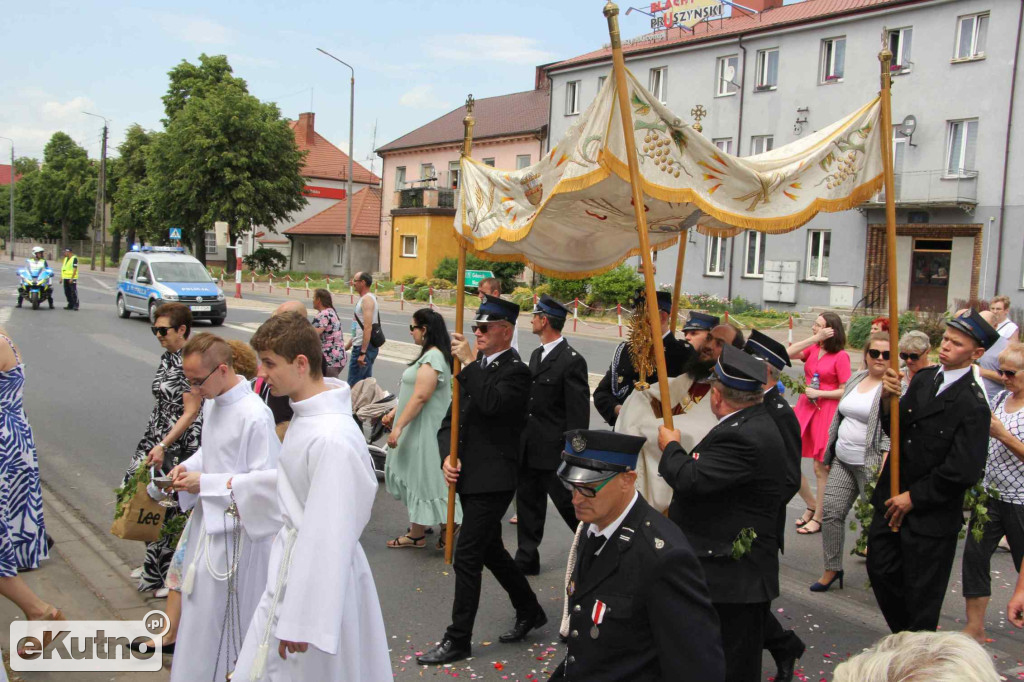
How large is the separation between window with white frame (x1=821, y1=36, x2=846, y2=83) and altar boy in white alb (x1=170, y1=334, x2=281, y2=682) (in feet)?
100

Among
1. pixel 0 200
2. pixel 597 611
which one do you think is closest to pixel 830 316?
pixel 597 611

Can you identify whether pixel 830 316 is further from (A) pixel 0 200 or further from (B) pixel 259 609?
(A) pixel 0 200

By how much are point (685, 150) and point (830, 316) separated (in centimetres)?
333

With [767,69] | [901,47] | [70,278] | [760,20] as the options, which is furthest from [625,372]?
[760,20]

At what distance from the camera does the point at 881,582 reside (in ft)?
14.9

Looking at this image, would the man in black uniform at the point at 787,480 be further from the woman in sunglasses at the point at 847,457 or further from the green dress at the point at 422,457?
the green dress at the point at 422,457

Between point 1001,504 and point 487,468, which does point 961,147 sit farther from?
point 487,468

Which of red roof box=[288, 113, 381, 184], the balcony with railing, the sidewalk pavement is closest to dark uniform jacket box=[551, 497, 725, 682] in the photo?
the sidewalk pavement

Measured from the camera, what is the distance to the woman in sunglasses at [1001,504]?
15.9ft

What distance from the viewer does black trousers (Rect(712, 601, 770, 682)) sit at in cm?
349

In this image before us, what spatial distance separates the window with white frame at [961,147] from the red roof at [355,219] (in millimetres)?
33206

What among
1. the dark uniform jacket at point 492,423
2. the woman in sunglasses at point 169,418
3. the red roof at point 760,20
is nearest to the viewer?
the dark uniform jacket at point 492,423

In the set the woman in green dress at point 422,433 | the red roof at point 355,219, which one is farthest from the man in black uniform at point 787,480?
the red roof at point 355,219

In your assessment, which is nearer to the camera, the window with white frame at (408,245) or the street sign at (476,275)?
the street sign at (476,275)
